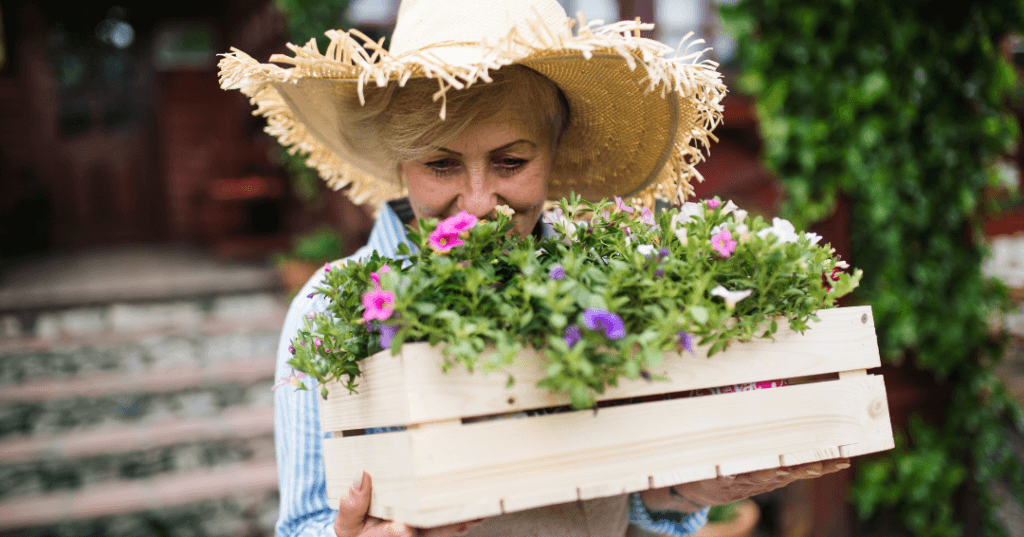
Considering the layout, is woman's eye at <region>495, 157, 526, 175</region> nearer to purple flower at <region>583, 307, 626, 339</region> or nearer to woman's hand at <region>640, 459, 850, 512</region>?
purple flower at <region>583, 307, 626, 339</region>

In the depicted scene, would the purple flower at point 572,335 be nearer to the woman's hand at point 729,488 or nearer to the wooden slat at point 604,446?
the wooden slat at point 604,446

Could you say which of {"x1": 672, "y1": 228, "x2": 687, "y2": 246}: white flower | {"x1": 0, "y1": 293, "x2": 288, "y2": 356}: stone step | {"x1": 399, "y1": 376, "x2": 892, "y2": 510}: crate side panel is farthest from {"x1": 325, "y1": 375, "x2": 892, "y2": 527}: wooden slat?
{"x1": 0, "y1": 293, "x2": 288, "y2": 356}: stone step

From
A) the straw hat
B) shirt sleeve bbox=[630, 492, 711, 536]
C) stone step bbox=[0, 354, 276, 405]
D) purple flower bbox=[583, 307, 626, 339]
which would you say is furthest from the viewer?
stone step bbox=[0, 354, 276, 405]

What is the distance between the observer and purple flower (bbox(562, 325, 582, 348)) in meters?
0.80

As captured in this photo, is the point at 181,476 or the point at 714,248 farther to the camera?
the point at 181,476

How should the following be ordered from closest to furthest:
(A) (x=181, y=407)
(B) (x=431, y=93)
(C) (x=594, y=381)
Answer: (C) (x=594, y=381)
(B) (x=431, y=93)
(A) (x=181, y=407)

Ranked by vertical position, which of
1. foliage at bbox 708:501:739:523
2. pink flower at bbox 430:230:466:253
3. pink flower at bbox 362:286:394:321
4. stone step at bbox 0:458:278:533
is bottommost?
foliage at bbox 708:501:739:523

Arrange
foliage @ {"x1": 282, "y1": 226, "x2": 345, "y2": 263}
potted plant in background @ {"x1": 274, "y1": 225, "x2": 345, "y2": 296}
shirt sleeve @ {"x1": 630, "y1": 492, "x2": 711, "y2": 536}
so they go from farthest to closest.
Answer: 1. foliage @ {"x1": 282, "y1": 226, "x2": 345, "y2": 263}
2. potted plant in background @ {"x1": 274, "y1": 225, "x2": 345, "y2": 296}
3. shirt sleeve @ {"x1": 630, "y1": 492, "x2": 711, "y2": 536}

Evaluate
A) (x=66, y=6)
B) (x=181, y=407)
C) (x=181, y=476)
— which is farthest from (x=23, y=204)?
(x=181, y=476)

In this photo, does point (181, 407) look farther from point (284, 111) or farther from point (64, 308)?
point (284, 111)

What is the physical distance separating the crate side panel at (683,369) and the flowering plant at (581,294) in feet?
0.07

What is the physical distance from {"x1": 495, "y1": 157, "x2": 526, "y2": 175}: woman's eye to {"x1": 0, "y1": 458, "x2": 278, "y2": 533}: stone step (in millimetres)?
2777

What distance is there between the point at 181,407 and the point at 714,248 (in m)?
3.84

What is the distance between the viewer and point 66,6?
7379mm
